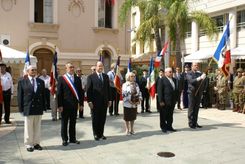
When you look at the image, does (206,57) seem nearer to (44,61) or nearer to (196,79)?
(44,61)

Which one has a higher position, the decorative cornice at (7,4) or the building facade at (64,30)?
the decorative cornice at (7,4)

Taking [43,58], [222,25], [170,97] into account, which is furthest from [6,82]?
[222,25]

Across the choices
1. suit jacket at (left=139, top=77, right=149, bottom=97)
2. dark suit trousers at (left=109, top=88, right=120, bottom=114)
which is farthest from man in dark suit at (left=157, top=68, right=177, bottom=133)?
suit jacket at (left=139, top=77, right=149, bottom=97)

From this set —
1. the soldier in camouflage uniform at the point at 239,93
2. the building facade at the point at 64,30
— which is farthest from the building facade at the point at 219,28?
the soldier in camouflage uniform at the point at 239,93

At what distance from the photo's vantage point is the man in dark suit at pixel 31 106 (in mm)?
8125

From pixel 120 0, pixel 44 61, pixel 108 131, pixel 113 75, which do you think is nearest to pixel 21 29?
pixel 44 61

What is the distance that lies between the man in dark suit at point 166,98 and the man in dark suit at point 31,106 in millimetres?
3505

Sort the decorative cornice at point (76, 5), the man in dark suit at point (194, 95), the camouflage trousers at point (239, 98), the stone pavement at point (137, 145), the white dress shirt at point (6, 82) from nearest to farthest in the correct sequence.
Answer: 1. the stone pavement at point (137, 145)
2. the man in dark suit at point (194, 95)
3. the white dress shirt at point (6, 82)
4. the camouflage trousers at point (239, 98)
5. the decorative cornice at point (76, 5)

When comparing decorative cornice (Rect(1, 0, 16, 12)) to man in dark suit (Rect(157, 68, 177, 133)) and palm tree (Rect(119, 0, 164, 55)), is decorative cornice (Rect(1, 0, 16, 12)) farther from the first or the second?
man in dark suit (Rect(157, 68, 177, 133))

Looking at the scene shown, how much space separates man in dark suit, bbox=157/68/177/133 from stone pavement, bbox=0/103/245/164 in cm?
34

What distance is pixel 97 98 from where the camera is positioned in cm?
926

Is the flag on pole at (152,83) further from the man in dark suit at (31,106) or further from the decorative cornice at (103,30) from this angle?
the decorative cornice at (103,30)

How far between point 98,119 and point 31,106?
192 centimetres

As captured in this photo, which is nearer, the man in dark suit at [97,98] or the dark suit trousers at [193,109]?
the man in dark suit at [97,98]
